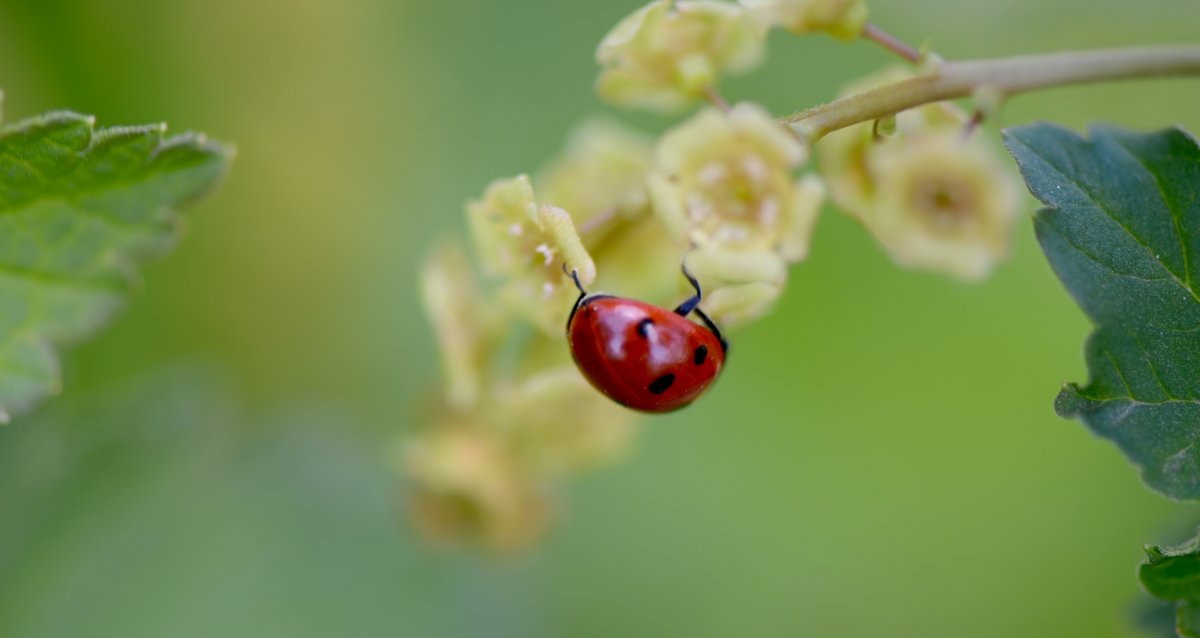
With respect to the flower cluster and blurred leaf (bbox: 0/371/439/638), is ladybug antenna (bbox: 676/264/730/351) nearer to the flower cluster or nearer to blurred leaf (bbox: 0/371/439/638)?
the flower cluster

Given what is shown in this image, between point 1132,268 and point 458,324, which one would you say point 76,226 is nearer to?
point 458,324

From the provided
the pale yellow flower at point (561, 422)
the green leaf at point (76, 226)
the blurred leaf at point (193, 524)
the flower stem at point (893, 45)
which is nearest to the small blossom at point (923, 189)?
the flower stem at point (893, 45)

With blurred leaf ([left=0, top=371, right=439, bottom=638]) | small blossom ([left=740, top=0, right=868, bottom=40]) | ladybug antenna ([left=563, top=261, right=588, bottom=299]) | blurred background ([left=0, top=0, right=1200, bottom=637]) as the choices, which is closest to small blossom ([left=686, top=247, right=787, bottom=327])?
ladybug antenna ([left=563, top=261, right=588, bottom=299])

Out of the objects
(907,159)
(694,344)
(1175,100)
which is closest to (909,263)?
(907,159)

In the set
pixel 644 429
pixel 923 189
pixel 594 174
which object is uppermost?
pixel 644 429

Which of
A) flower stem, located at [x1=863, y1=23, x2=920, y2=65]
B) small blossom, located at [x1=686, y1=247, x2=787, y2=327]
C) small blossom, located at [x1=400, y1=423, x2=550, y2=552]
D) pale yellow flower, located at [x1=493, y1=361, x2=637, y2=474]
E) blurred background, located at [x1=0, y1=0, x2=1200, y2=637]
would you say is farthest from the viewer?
blurred background, located at [x1=0, y1=0, x2=1200, y2=637]

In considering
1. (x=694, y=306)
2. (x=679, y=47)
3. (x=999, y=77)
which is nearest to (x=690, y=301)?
(x=694, y=306)
